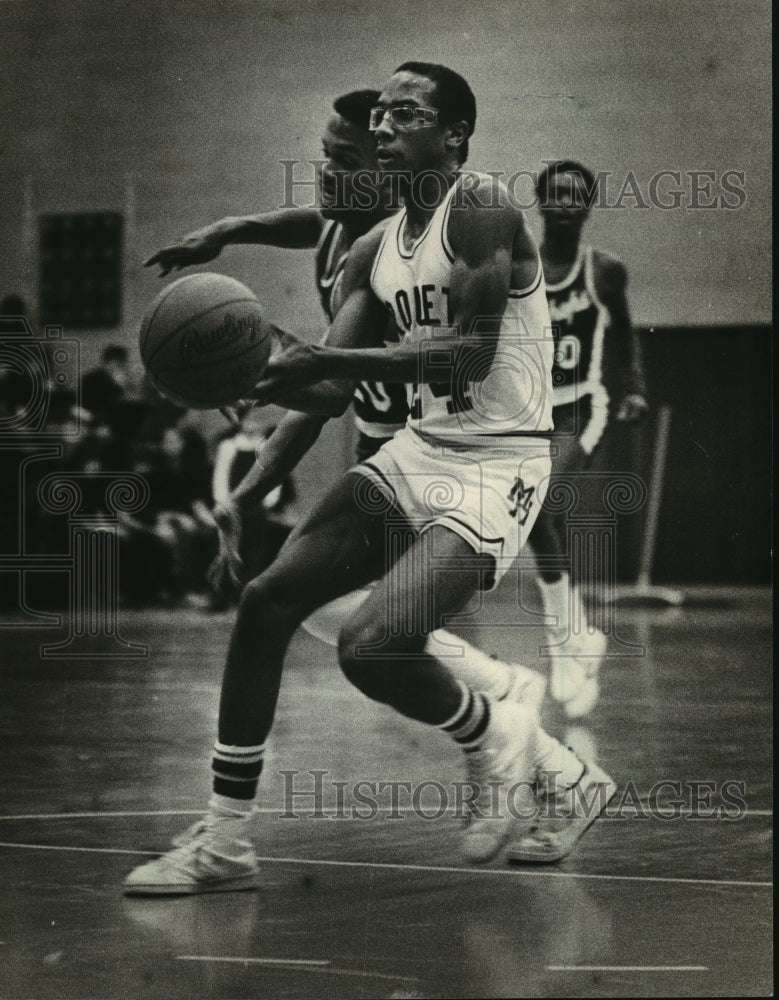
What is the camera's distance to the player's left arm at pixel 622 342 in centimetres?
466

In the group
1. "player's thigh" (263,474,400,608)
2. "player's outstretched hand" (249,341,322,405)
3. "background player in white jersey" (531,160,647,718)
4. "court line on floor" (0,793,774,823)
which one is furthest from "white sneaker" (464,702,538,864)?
"player's outstretched hand" (249,341,322,405)

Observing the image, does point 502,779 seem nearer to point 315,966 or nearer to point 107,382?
point 315,966

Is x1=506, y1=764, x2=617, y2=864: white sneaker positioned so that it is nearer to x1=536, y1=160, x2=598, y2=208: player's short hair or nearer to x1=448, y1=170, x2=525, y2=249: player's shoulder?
x1=448, y1=170, x2=525, y2=249: player's shoulder

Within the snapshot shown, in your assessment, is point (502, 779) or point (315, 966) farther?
point (502, 779)

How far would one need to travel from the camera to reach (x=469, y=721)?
452 cm

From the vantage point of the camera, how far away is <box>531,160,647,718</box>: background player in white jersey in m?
4.64

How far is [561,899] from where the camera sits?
14.0ft

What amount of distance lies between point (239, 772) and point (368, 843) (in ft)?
1.60

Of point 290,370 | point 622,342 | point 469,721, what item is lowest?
point 469,721

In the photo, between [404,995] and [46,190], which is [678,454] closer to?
[404,995]

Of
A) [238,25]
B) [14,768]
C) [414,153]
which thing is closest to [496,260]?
[414,153]

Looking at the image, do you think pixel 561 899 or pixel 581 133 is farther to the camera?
pixel 581 133

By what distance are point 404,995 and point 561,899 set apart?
693mm

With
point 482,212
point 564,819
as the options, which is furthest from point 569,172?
point 564,819
